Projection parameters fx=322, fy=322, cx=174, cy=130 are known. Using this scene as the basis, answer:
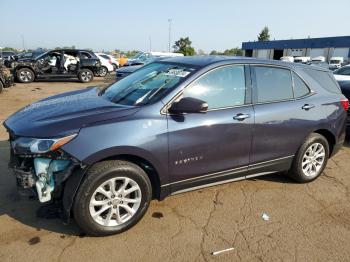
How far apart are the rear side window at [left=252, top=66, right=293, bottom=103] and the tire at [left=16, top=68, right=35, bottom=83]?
14.0 m

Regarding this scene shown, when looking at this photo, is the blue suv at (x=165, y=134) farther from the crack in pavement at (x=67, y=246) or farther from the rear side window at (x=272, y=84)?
the crack in pavement at (x=67, y=246)

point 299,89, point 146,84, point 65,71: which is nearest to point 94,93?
point 146,84

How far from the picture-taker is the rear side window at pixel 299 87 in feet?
13.8

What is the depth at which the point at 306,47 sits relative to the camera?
60531 millimetres

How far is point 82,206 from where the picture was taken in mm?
2928

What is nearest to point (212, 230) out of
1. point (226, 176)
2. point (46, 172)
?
point (226, 176)

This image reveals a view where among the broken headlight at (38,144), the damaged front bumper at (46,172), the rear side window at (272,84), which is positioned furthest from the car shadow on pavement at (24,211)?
the rear side window at (272,84)

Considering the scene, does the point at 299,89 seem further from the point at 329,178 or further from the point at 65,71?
the point at 65,71

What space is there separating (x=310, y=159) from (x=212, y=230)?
197 centimetres

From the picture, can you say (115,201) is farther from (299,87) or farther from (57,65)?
(57,65)

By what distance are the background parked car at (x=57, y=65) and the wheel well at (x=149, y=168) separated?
44.8 ft

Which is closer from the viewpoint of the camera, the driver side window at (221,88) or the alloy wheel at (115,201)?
the alloy wheel at (115,201)

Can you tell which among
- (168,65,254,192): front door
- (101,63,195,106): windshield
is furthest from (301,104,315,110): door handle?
(101,63,195,106): windshield

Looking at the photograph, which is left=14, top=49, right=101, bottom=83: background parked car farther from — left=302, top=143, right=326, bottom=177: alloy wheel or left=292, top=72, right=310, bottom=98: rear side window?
left=302, top=143, right=326, bottom=177: alloy wheel
